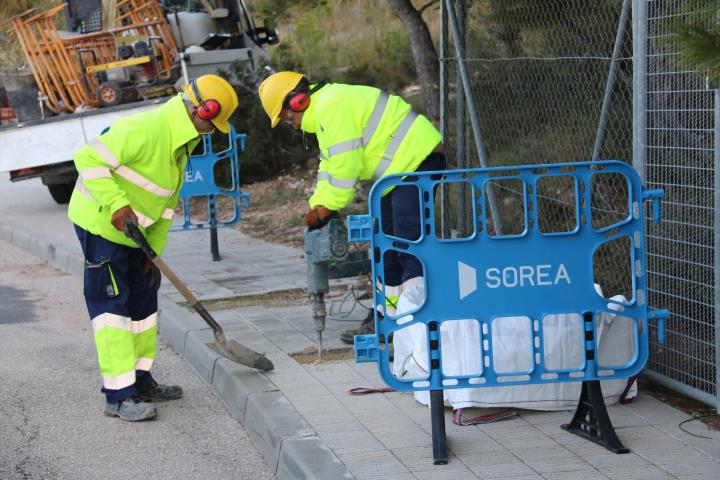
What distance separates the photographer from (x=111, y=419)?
5.70 metres

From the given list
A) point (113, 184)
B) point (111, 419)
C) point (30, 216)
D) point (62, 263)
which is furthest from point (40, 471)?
point (30, 216)

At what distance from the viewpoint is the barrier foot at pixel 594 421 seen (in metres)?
4.57

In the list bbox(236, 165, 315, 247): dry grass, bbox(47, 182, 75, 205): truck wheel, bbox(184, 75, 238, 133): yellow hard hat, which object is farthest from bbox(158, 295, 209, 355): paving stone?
bbox(47, 182, 75, 205): truck wheel

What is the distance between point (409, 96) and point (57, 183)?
5570mm

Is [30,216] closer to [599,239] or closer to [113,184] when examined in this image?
A: [113,184]

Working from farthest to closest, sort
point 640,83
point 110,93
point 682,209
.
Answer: point 110,93 < point 640,83 < point 682,209

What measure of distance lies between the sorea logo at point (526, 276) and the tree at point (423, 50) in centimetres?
657

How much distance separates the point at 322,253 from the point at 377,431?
1428 millimetres

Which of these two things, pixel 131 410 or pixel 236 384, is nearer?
pixel 131 410

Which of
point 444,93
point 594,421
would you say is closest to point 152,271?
point 594,421

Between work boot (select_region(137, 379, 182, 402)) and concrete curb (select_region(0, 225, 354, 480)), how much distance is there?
9.9 inches

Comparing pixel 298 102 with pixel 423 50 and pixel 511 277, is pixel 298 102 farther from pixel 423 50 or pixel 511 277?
pixel 423 50

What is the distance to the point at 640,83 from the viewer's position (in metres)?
5.30

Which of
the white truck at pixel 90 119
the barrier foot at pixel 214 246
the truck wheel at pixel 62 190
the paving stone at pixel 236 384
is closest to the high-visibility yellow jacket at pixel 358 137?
the paving stone at pixel 236 384
